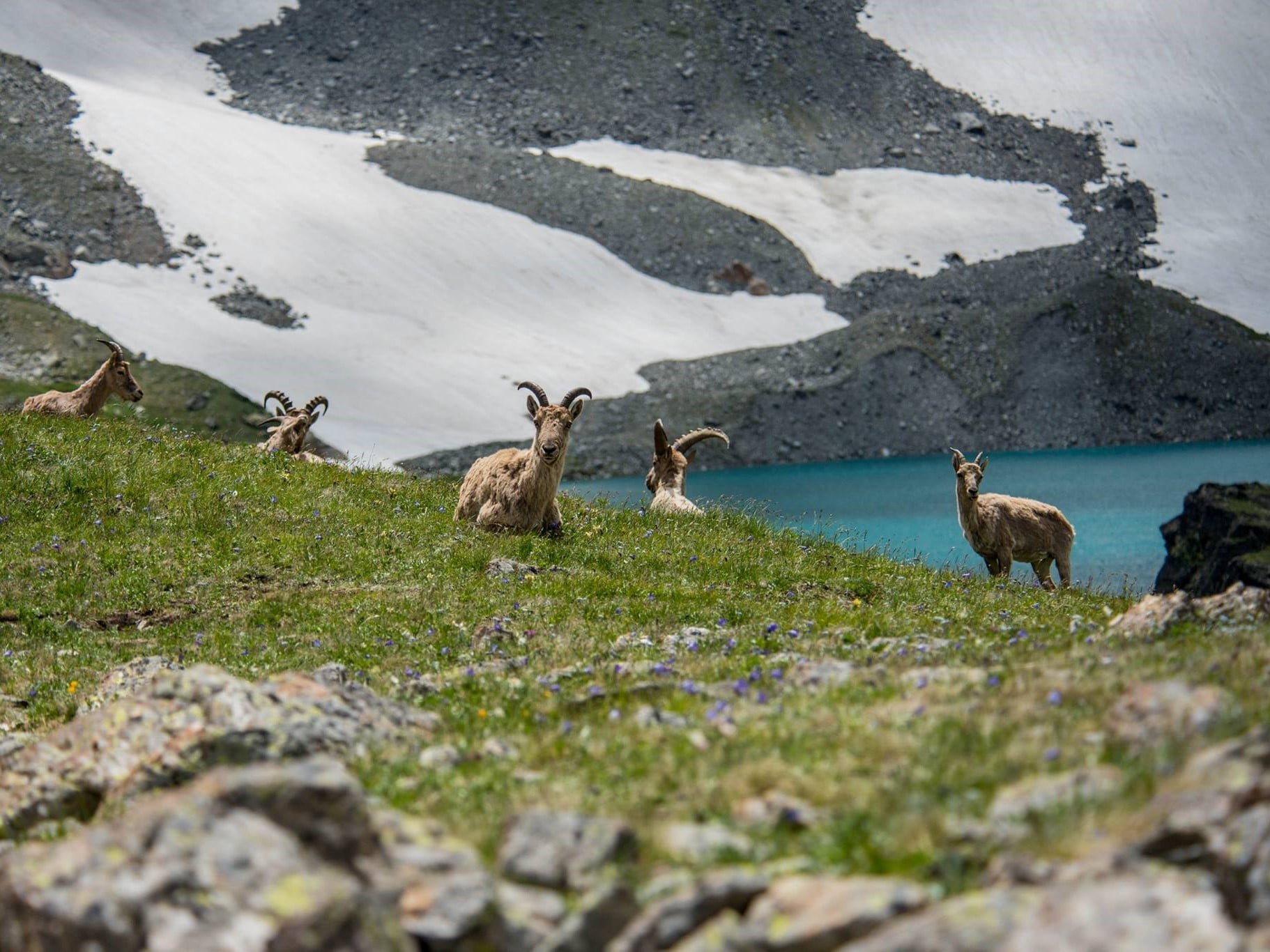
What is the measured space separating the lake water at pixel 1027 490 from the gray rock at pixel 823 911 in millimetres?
21623

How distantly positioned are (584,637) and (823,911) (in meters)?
8.05

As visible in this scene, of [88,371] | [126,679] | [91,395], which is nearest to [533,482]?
[126,679]

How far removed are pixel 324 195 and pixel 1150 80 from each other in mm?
81763

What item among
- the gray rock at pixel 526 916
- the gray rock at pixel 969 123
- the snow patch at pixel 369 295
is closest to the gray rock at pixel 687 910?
the gray rock at pixel 526 916

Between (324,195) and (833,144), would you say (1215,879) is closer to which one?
(324,195)

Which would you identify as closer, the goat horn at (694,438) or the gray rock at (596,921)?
the gray rock at (596,921)

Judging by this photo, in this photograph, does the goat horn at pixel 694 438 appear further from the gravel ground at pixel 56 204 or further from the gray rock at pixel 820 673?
the gravel ground at pixel 56 204

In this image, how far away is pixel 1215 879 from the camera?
480cm

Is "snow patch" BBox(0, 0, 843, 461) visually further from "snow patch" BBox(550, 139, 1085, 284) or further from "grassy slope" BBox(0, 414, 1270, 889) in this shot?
"grassy slope" BBox(0, 414, 1270, 889)

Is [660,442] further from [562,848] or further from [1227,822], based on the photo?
[1227,822]

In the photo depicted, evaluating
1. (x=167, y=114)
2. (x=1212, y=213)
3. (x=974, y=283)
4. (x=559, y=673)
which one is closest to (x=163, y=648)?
(x=559, y=673)

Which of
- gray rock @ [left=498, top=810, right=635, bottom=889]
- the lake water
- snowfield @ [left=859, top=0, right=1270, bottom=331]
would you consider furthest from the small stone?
snowfield @ [left=859, top=0, right=1270, bottom=331]

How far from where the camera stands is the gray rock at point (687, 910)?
5.07m

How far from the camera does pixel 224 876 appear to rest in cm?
512
